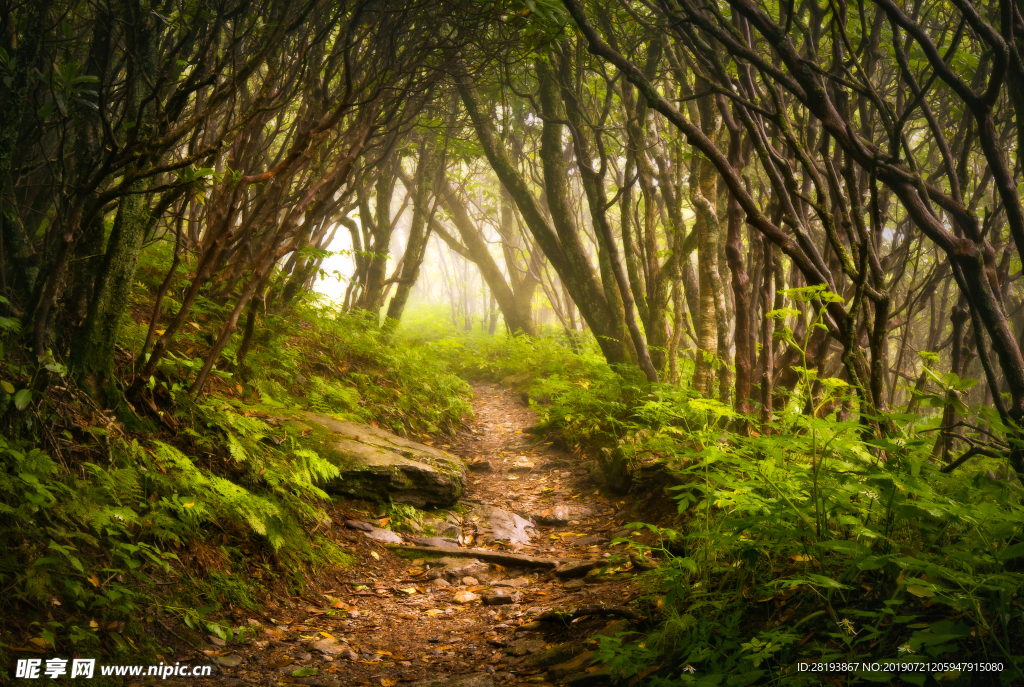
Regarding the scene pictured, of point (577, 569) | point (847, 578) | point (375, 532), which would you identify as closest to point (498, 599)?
point (577, 569)

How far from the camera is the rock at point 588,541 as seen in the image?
14.5 ft

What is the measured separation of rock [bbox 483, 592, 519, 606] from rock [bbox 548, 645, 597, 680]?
105cm

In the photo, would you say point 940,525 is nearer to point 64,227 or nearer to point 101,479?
point 101,479

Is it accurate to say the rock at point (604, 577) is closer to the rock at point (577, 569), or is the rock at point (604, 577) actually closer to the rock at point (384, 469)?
the rock at point (577, 569)

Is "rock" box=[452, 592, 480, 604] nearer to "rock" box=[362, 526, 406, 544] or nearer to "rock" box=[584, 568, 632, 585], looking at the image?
"rock" box=[584, 568, 632, 585]

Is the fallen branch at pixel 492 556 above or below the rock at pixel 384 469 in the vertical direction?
below

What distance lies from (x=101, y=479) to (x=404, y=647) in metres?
1.70

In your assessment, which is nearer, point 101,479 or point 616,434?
point 101,479

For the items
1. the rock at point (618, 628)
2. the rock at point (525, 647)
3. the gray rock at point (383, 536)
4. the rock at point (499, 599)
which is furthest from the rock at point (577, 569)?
the gray rock at point (383, 536)

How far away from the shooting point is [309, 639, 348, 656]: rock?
2713 mm

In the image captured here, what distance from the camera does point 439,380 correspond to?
8695mm

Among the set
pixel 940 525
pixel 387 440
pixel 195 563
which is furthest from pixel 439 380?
pixel 940 525

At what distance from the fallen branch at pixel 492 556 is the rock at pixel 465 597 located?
54 centimetres

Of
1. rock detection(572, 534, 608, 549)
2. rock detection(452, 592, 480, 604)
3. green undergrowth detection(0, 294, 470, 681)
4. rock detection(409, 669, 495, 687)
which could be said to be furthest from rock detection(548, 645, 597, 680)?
rock detection(572, 534, 608, 549)
